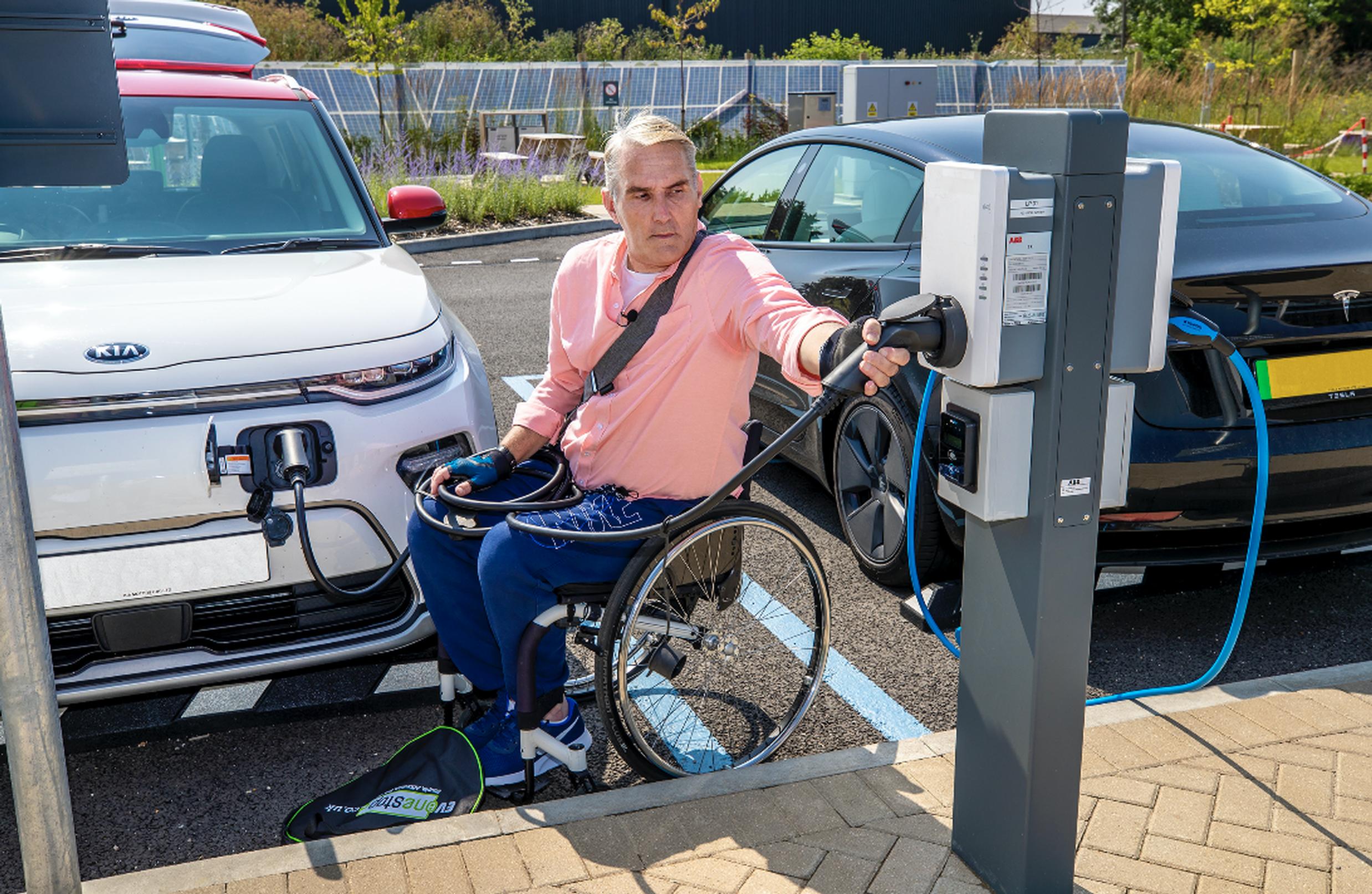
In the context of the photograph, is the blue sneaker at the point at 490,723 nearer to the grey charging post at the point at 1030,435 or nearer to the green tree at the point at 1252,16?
the grey charging post at the point at 1030,435

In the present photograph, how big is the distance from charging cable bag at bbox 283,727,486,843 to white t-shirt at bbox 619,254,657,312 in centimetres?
117

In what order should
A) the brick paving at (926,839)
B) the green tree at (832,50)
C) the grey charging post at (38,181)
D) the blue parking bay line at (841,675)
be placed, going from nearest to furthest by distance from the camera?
the grey charging post at (38,181), the brick paving at (926,839), the blue parking bay line at (841,675), the green tree at (832,50)

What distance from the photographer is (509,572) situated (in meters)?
2.76

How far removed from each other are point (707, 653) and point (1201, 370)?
160 centimetres

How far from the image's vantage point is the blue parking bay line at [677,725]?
3123 millimetres

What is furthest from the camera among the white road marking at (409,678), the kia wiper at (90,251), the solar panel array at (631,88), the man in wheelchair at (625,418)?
the solar panel array at (631,88)

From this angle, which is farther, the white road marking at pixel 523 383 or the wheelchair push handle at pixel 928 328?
the white road marking at pixel 523 383

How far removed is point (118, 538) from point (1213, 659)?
124 inches

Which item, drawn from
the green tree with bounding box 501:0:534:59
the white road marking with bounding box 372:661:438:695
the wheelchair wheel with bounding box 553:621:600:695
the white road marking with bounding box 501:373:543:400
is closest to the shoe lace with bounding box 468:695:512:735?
the wheelchair wheel with bounding box 553:621:600:695

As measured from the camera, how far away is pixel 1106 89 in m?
19.9

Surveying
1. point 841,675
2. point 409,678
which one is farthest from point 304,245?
point 841,675

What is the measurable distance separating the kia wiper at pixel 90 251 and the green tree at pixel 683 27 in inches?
757

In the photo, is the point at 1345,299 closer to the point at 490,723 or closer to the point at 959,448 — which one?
the point at 959,448

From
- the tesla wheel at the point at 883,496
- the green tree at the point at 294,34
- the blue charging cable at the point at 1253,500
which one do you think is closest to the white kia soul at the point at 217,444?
the blue charging cable at the point at 1253,500
